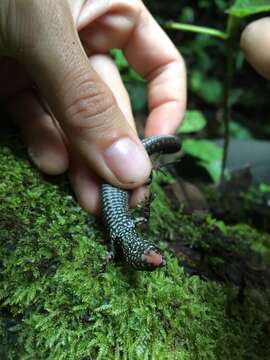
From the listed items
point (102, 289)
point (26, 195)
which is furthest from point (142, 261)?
point (26, 195)

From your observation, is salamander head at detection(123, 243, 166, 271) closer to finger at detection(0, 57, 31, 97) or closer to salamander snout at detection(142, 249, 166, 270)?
salamander snout at detection(142, 249, 166, 270)

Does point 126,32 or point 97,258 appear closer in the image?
point 97,258

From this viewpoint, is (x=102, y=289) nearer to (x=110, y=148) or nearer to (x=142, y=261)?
(x=142, y=261)

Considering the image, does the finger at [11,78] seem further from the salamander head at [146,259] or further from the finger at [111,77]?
the salamander head at [146,259]

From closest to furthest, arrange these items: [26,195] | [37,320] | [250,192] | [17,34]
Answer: [37,320]
[17,34]
[26,195]
[250,192]

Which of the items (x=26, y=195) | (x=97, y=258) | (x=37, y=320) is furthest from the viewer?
(x=26, y=195)

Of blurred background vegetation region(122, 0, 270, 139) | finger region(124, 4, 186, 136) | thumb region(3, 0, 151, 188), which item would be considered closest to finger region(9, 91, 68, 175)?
thumb region(3, 0, 151, 188)

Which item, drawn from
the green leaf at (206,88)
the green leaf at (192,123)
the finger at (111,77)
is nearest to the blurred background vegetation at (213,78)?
the green leaf at (206,88)
